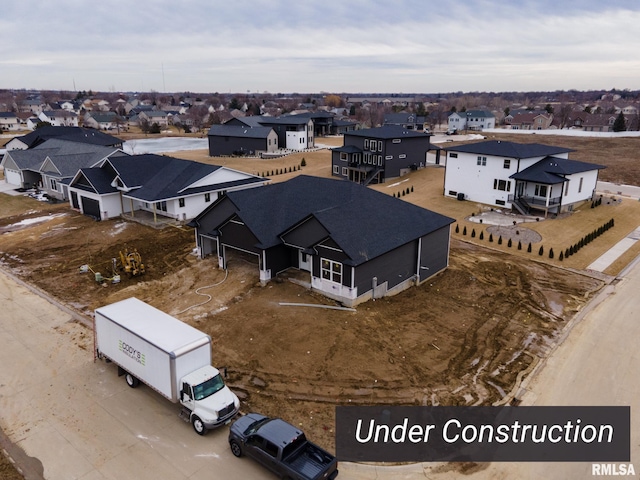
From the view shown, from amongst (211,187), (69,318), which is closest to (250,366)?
(69,318)

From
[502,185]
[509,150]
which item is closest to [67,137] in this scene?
[502,185]

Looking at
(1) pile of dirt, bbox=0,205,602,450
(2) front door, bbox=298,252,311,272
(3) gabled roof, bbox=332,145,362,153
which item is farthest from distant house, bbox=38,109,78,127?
(2) front door, bbox=298,252,311,272

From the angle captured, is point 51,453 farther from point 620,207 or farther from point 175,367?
point 620,207

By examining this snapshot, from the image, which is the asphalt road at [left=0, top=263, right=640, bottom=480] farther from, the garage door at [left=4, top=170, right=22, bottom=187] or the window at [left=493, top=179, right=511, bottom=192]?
the garage door at [left=4, top=170, right=22, bottom=187]

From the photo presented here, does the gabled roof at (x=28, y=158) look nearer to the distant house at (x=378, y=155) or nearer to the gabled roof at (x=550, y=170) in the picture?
the distant house at (x=378, y=155)

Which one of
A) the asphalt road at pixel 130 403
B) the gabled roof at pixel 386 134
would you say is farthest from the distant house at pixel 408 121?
the asphalt road at pixel 130 403
